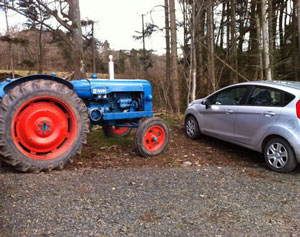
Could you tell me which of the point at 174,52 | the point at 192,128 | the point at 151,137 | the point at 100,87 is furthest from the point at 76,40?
the point at 151,137

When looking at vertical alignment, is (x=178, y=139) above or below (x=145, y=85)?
below

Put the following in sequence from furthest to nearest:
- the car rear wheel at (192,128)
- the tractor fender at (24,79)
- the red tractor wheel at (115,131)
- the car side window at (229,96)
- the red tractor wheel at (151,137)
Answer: the car rear wheel at (192,128) → the red tractor wheel at (115,131) → the car side window at (229,96) → the red tractor wheel at (151,137) → the tractor fender at (24,79)

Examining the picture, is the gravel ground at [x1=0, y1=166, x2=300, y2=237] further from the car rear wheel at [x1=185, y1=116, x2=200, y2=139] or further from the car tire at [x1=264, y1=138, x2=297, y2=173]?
the car rear wheel at [x1=185, y1=116, x2=200, y2=139]

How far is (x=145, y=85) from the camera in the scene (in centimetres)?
589

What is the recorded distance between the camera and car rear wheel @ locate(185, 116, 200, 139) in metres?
7.16

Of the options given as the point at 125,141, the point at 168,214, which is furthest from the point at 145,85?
the point at 168,214

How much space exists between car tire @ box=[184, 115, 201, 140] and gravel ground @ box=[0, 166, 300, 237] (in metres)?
2.84

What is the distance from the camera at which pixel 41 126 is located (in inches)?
159

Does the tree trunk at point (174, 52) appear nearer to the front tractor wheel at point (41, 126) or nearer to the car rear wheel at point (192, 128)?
the car rear wheel at point (192, 128)

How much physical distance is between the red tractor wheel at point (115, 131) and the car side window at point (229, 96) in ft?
7.62

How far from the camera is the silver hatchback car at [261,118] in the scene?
15.1 ft

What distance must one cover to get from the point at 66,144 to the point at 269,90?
391 centimetres

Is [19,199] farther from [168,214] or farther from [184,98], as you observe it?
[184,98]

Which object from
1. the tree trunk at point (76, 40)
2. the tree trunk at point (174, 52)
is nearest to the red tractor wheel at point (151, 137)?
the tree trunk at point (76, 40)
